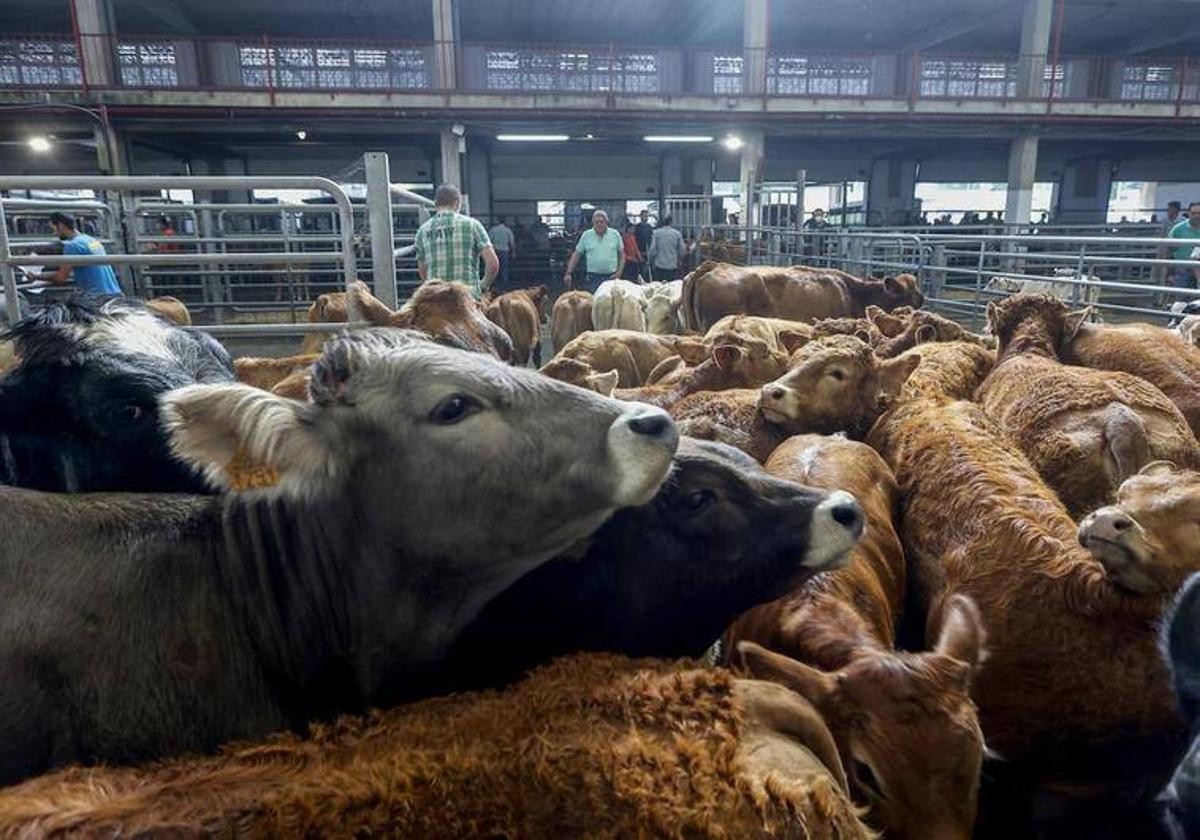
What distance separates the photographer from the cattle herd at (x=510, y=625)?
1324 millimetres

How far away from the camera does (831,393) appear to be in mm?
4332

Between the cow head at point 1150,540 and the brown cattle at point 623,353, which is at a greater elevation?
the cow head at point 1150,540

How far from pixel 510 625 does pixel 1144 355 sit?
4840 mm

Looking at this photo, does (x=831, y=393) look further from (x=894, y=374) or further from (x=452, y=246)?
(x=452, y=246)

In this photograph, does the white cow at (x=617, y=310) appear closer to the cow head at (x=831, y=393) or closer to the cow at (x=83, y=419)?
the cow head at (x=831, y=393)

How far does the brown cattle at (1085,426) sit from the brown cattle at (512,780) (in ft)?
9.17

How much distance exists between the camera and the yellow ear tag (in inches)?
77.9

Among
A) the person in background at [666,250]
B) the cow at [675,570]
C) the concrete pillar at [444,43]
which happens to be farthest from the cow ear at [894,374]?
the concrete pillar at [444,43]

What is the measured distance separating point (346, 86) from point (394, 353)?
2330cm

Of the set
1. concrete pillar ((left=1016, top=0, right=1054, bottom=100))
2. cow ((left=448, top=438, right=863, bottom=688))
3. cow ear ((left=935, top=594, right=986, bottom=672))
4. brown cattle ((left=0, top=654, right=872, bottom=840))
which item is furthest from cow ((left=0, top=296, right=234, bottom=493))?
concrete pillar ((left=1016, top=0, right=1054, bottom=100))

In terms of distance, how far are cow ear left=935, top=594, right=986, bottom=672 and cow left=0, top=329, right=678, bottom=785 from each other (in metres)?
0.85

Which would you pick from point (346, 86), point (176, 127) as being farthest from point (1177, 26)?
point (176, 127)

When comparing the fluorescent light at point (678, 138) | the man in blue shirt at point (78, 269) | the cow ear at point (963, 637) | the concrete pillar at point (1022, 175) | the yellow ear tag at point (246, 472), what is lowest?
the cow ear at point (963, 637)

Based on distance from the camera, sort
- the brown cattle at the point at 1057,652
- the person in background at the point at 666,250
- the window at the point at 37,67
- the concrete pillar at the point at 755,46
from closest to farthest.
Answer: the brown cattle at the point at 1057,652 < the person in background at the point at 666,250 < the window at the point at 37,67 < the concrete pillar at the point at 755,46
